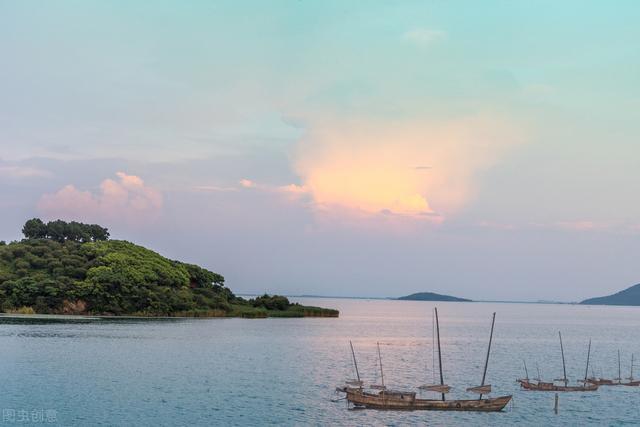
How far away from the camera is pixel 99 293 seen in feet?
511

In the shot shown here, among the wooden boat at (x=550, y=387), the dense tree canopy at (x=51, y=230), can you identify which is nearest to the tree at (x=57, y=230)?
the dense tree canopy at (x=51, y=230)

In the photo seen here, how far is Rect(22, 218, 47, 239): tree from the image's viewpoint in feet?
636

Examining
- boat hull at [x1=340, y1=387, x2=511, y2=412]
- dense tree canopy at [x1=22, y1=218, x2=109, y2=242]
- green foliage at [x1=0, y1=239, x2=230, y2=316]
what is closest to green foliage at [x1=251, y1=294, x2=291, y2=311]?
green foliage at [x1=0, y1=239, x2=230, y2=316]

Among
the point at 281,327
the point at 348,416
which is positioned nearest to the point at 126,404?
the point at 348,416

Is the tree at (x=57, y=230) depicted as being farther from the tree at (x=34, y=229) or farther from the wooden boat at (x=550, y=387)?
the wooden boat at (x=550, y=387)

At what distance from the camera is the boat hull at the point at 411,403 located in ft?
177

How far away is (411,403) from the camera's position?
5391 cm

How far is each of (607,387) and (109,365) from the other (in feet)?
180

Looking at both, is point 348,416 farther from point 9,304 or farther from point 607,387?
point 9,304

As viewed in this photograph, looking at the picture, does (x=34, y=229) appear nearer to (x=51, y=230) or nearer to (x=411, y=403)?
(x=51, y=230)

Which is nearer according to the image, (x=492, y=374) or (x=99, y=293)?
(x=492, y=374)

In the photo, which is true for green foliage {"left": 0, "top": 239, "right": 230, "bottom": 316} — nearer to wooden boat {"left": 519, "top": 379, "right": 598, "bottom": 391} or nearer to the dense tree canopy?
the dense tree canopy

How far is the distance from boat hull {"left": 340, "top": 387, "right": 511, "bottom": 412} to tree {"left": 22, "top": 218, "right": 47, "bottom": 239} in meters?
163

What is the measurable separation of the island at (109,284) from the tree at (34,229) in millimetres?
7322
